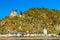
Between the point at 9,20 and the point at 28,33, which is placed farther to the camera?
the point at 9,20

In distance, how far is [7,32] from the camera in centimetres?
17638

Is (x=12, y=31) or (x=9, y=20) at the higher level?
(x=9, y=20)

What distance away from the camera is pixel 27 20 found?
19475 cm

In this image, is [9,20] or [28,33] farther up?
[9,20]

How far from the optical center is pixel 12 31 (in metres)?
179

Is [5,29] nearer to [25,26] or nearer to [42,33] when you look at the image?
[25,26]

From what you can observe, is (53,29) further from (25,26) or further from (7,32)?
(7,32)

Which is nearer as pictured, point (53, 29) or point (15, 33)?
point (15, 33)

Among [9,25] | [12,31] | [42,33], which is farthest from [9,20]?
[42,33]

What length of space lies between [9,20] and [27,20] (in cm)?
1573

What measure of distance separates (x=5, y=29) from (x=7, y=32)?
18.8 feet

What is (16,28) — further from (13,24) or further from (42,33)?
(42,33)

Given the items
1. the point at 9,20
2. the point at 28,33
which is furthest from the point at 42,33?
the point at 9,20

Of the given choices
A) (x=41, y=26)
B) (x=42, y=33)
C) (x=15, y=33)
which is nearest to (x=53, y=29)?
(x=41, y=26)
